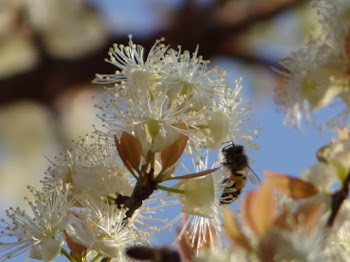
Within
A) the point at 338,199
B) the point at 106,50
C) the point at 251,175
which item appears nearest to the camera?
the point at 338,199

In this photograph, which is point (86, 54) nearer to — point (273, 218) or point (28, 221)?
point (28, 221)

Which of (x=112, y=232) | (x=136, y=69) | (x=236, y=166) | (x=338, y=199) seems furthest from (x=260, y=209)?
(x=236, y=166)

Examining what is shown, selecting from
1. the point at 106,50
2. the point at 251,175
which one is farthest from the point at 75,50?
the point at 251,175

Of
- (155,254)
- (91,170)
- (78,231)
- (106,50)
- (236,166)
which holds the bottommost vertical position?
(155,254)

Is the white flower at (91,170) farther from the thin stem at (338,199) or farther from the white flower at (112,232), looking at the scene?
the thin stem at (338,199)

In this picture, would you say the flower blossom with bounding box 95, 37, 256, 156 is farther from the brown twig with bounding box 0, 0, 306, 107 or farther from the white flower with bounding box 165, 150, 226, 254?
the brown twig with bounding box 0, 0, 306, 107

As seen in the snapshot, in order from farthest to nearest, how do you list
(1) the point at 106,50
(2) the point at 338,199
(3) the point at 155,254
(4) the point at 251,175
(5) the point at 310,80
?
(1) the point at 106,50, (4) the point at 251,175, (5) the point at 310,80, (2) the point at 338,199, (3) the point at 155,254

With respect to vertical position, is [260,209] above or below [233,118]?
below

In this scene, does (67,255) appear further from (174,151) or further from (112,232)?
(174,151)

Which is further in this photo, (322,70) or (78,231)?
(322,70)
